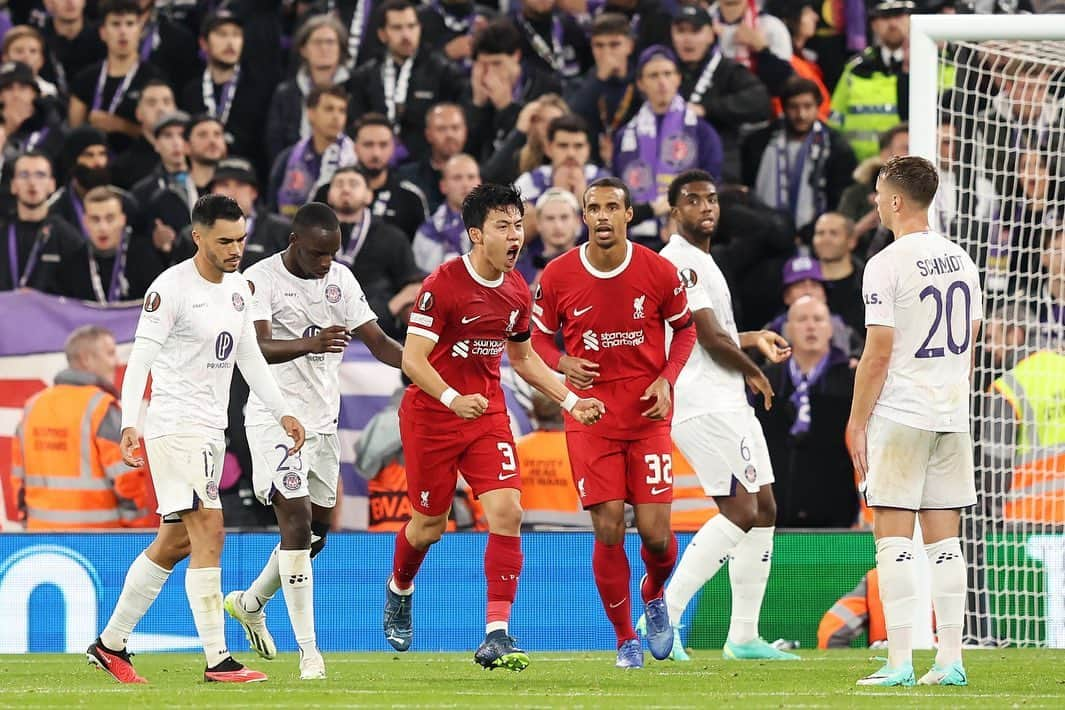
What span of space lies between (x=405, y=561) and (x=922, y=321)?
11.3 ft

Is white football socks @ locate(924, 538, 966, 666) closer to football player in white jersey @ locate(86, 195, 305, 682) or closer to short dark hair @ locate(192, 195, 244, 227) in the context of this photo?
football player in white jersey @ locate(86, 195, 305, 682)

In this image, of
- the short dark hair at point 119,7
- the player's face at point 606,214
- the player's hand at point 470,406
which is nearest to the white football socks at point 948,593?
the player's hand at point 470,406

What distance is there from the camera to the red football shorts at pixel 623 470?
9.62 metres

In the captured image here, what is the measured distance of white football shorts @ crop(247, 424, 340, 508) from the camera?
384 inches

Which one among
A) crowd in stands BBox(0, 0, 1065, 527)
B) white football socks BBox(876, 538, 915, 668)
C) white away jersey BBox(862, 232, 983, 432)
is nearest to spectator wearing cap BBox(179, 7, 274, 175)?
crowd in stands BBox(0, 0, 1065, 527)

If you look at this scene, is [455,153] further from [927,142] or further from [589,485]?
[589,485]

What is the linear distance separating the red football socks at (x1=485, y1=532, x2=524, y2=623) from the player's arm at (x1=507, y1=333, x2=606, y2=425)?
76cm

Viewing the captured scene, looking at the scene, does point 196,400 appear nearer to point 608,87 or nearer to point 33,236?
point 33,236

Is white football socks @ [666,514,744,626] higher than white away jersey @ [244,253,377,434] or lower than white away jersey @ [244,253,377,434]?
lower

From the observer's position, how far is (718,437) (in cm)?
1070

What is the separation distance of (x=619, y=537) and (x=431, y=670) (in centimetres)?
144

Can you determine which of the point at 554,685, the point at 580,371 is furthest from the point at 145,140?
the point at 554,685

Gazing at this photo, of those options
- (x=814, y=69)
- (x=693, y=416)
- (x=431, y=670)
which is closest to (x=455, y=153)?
(x=814, y=69)

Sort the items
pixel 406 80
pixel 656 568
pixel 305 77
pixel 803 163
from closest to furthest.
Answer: pixel 656 568
pixel 803 163
pixel 406 80
pixel 305 77
